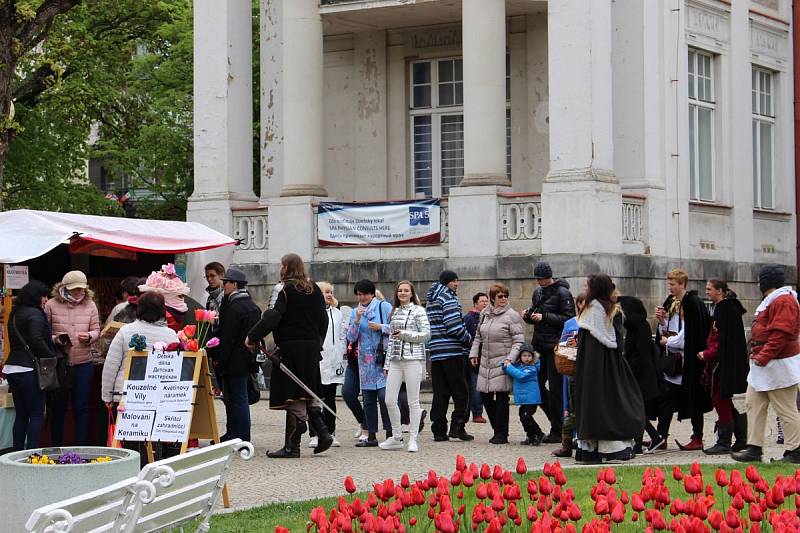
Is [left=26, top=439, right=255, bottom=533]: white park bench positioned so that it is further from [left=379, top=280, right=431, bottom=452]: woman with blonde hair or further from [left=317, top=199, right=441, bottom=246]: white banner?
[left=317, top=199, right=441, bottom=246]: white banner

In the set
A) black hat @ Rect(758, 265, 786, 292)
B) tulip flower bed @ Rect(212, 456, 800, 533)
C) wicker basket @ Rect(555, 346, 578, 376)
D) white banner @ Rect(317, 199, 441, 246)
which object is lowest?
tulip flower bed @ Rect(212, 456, 800, 533)

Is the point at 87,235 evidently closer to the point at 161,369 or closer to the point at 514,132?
the point at 161,369

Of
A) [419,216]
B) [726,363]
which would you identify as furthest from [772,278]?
[419,216]

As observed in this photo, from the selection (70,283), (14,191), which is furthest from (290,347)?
(14,191)

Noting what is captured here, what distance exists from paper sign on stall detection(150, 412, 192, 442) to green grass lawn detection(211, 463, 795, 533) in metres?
1.13

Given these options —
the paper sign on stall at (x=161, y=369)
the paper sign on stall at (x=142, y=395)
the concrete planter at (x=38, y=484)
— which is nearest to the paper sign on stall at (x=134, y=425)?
the paper sign on stall at (x=142, y=395)

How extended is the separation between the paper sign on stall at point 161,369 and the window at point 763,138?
66.3 feet

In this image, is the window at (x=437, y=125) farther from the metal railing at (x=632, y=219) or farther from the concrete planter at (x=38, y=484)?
the concrete planter at (x=38, y=484)

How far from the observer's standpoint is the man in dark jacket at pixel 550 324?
16.7 metres

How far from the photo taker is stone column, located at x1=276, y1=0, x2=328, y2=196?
91.1 ft

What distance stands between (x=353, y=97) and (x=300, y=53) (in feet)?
8.76

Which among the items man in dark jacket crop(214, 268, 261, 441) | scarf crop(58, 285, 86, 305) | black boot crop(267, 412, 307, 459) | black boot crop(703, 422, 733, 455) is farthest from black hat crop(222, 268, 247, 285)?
black boot crop(703, 422, 733, 455)

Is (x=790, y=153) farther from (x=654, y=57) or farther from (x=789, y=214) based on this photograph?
(x=654, y=57)

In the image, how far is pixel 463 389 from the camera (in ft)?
57.3
